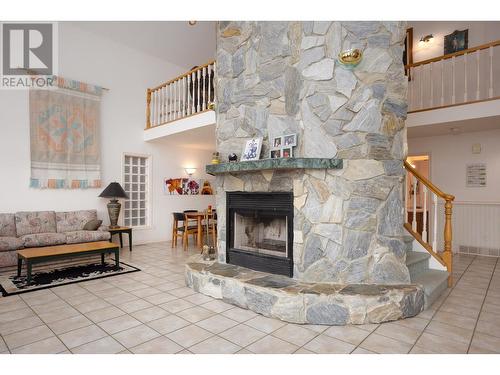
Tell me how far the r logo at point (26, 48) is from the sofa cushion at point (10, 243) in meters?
2.85

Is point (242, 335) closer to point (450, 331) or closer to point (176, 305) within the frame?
point (176, 305)

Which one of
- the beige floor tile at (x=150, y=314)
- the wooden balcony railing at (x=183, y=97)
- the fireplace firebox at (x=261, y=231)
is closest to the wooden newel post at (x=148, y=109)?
the wooden balcony railing at (x=183, y=97)

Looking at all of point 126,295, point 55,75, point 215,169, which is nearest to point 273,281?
point 215,169

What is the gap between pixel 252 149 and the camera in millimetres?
3387

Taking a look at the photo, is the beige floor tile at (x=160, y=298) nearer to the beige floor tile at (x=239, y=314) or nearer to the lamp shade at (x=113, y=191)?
the beige floor tile at (x=239, y=314)

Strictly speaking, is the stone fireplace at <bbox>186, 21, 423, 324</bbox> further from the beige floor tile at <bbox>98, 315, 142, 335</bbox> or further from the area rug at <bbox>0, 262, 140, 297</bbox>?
the area rug at <bbox>0, 262, 140, 297</bbox>

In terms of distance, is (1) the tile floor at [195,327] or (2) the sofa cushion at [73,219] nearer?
(1) the tile floor at [195,327]

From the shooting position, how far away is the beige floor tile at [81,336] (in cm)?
227

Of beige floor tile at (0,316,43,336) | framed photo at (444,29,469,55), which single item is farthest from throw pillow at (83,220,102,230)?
framed photo at (444,29,469,55)

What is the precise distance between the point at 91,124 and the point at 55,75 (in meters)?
1.02

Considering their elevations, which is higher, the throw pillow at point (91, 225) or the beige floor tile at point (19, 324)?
the throw pillow at point (91, 225)

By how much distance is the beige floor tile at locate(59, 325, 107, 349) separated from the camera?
2270 millimetres

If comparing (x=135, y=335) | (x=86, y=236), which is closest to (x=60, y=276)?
(x=86, y=236)
